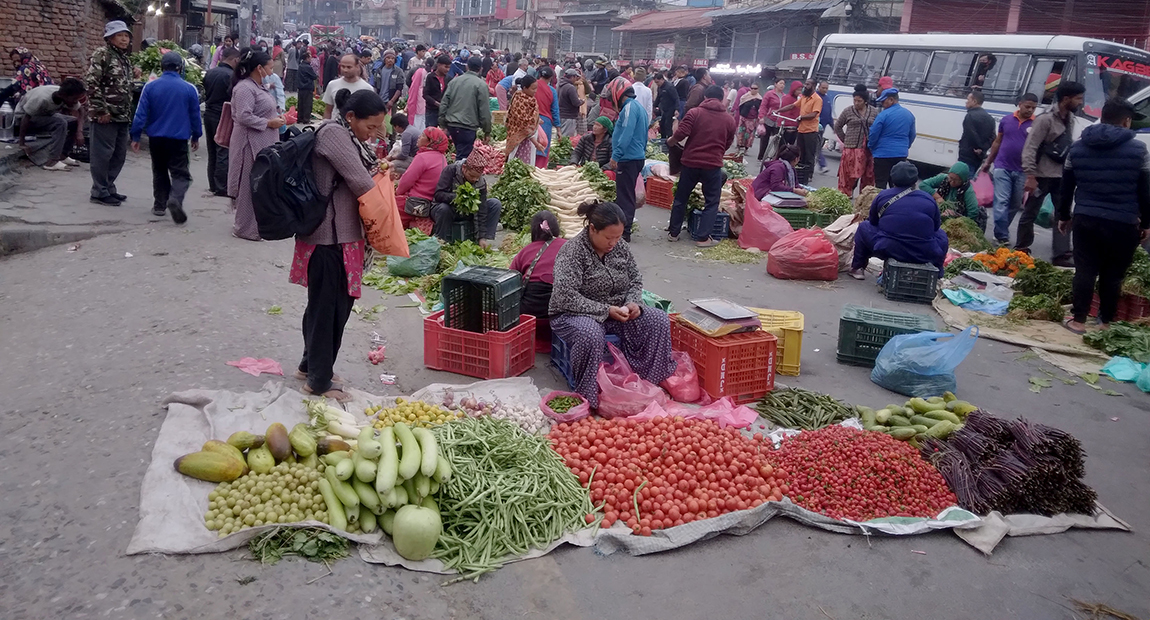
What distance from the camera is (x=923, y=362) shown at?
5742mm

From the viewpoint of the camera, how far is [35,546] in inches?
128

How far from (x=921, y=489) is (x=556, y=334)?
2.48 meters

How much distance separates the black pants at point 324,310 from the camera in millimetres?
4562

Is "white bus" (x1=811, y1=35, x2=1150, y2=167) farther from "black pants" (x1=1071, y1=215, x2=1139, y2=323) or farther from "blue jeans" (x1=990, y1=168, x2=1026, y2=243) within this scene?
"black pants" (x1=1071, y1=215, x2=1139, y2=323)

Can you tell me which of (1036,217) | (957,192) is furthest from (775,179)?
(1036,217)

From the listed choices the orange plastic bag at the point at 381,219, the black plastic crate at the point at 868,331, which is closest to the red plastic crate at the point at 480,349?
the orange plastic bag at the point at 381,219

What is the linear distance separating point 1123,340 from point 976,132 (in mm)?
5854

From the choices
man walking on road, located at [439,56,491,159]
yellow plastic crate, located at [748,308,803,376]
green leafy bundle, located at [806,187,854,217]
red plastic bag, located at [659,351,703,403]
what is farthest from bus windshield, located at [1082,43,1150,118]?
red plastic bag, located at [659,351,703,403]

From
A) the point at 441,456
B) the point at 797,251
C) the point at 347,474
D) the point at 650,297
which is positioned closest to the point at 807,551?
the point at 441,456

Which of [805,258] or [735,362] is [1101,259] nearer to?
[805,258]

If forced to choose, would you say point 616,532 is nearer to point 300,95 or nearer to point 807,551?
point 807,551

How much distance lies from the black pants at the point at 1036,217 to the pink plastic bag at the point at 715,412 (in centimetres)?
644

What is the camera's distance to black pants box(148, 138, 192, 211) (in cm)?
845

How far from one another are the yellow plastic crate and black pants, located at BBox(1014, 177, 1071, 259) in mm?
5366
